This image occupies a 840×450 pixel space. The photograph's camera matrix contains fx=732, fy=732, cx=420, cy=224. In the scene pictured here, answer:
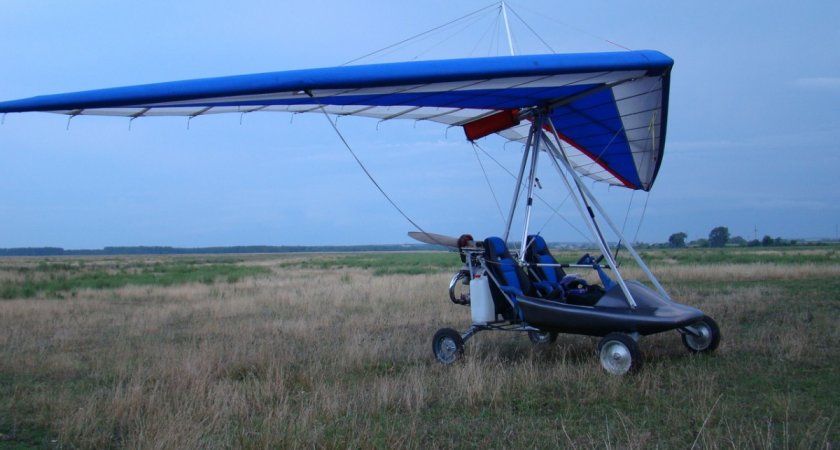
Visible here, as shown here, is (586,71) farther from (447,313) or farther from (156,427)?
(447,313)

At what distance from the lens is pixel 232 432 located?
225 inches

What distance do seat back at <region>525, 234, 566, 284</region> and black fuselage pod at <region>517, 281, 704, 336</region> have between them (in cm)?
114

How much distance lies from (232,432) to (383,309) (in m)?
9.77

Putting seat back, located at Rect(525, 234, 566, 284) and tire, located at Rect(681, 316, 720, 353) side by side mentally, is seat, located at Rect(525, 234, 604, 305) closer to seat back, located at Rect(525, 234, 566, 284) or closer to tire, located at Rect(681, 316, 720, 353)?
seat back, located at Rect(525, 234, 566, 284)

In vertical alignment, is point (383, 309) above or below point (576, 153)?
below

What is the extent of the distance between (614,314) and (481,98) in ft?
9.72

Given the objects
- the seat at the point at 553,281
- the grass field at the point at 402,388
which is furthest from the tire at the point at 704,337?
the seat at the point at 553,281

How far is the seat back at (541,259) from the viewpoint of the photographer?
9.75m

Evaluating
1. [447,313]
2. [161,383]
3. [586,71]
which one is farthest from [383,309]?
[586,71]

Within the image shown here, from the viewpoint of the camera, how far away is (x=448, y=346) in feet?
29.8

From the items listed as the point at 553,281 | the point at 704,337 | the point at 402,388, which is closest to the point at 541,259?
the point at 553,281

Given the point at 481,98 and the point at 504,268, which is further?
the point at 504,268

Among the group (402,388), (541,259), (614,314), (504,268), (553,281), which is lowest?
(402,388)

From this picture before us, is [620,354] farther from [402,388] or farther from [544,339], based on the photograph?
[544,339]
